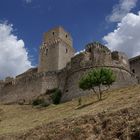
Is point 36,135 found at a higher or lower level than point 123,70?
lower

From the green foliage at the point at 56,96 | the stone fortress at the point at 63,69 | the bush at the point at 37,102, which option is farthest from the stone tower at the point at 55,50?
the green foliage at the point at 56,96

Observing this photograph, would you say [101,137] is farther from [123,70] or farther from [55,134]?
[123,70]

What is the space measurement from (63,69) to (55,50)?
11163 mm

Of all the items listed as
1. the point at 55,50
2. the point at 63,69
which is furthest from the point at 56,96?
the point at 55,50

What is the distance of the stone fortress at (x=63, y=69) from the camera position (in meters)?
43.8

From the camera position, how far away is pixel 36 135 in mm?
18828

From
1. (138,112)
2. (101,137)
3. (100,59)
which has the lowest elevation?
(101,137)

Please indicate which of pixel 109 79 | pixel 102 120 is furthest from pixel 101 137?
pixel 109 79

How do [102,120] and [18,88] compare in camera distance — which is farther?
[18,88]

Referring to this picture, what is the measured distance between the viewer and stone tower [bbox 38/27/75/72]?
59.2m

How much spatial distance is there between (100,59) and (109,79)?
1041cm

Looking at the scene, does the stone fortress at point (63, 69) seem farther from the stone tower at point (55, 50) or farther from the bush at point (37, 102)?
the bush at point (37, 102)

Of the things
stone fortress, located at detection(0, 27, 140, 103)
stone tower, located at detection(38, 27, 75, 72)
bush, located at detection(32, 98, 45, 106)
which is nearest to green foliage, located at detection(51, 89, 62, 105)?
stone fortress, located at detection(0, 27, 140, 103)

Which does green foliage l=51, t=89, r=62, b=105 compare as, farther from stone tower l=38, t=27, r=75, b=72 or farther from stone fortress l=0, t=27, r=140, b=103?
stone tower l=38, t=27, r=75, b=72
